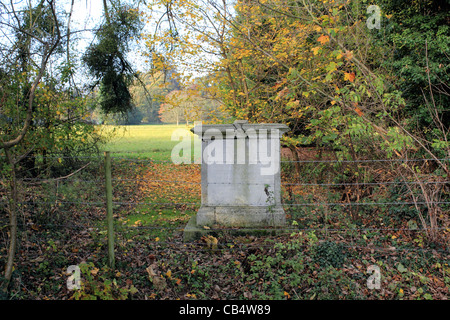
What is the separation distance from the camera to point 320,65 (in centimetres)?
762

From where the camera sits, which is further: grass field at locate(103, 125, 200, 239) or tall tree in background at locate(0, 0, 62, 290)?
grass field at locate(103, 125, 200, 239)

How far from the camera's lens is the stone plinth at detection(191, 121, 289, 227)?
15.7 feet

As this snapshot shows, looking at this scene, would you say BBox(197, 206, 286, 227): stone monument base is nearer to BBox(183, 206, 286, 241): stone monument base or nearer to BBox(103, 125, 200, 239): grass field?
BBox(183, 206, 286, 241): stone monument base

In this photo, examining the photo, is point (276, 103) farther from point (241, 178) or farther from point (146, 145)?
point (146, 145)

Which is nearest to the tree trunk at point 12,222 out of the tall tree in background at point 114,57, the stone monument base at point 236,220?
the stone monument base at point 236,220

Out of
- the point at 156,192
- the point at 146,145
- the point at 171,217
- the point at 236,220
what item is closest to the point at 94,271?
the point at 236,220

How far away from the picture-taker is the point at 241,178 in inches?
191

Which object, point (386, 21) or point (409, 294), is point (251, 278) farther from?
point (386, 21)

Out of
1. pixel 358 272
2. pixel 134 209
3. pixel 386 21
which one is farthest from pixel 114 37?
pixel 358 272

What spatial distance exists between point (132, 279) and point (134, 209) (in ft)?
11.9

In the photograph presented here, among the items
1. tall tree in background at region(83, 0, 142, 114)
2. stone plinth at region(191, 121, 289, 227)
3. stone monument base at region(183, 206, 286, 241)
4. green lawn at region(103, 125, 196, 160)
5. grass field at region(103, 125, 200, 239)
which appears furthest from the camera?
green lawn at region(103, 125, 196, 160)

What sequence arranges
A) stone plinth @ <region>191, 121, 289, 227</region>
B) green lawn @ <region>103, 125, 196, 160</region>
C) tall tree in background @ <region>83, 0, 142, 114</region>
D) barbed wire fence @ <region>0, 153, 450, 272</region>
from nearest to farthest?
1. barbed wire fence @ <region>0, 153, 450, 272</region>
2. stone plinth @ <region>191, 121, 289, 227</region>
3. tall tree in background @ <region>83, 0, 142, 114</region>
4. green lawn @ <region>103, 125, 196, 160</region>

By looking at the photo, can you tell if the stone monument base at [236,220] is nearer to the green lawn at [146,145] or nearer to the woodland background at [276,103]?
the woodland background at [276,103]

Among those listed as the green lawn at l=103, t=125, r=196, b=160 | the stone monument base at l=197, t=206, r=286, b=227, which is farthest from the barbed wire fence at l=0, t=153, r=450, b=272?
the green lawn at l=103, t=125, r=196, b=160
